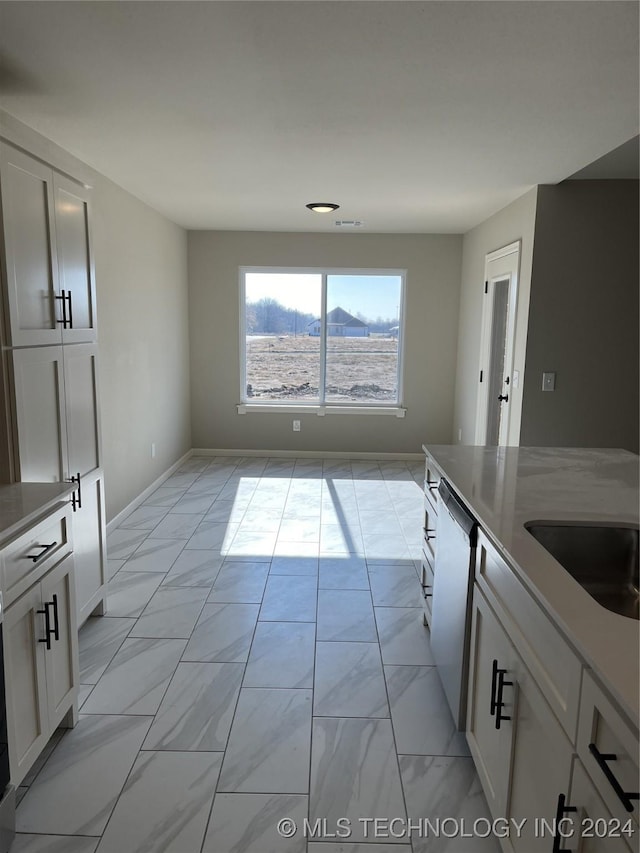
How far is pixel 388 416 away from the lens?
6441 mm

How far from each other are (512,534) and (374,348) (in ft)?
15.9

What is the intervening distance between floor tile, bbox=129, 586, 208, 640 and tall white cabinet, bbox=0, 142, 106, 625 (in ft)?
0.84

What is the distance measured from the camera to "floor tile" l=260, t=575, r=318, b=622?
9.93ft

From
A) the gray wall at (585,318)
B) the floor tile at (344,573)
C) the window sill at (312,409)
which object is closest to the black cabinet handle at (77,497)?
the floor tile at (344,573)

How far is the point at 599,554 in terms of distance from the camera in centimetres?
182

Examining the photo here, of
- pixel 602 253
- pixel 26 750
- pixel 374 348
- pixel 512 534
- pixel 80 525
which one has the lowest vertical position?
pixel 26 750

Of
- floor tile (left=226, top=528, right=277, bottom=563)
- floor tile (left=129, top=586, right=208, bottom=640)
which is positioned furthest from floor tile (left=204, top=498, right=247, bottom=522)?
floor tile (left=129, top=586, right=208, bottom=640)

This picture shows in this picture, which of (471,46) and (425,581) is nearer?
(471,46)

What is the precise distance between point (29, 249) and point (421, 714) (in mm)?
2372

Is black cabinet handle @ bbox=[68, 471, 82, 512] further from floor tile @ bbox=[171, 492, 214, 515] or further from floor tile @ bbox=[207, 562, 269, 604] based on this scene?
floor tile @ bbox=[171, 492, 214, 515]

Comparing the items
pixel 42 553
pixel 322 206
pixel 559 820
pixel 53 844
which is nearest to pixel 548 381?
pixel 322 206

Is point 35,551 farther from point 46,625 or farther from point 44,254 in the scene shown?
point 44,254

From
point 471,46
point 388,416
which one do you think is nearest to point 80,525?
point 471,46

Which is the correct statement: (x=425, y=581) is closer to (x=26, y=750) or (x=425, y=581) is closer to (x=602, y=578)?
(x=602, y=578)
